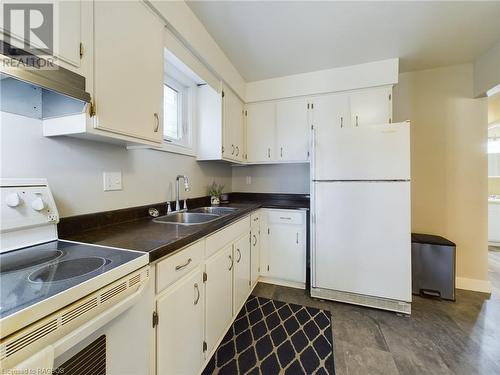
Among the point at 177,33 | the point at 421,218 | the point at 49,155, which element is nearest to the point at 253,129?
the point at 177,33

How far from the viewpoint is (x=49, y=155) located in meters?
0.99

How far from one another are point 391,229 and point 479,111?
5.90 feet

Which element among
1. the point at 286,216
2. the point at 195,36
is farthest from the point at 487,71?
the point at 195,36

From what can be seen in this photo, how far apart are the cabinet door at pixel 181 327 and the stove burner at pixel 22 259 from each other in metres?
0.43

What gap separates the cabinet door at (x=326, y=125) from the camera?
80.1 inches

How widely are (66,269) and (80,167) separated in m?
0.68

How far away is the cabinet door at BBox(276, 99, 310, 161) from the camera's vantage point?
99.8 inches

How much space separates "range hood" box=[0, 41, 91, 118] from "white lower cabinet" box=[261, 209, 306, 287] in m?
1.92

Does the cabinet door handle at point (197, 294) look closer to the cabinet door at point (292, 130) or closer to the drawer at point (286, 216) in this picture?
the drawer at point (286, 216)

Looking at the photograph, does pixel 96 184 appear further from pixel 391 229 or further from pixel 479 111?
pixel 479 111

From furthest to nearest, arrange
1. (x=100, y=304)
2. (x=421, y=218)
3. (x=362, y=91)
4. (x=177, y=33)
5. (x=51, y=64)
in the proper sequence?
(x=421, y=218) < (x=362, y=91) < (x=177, y=33) < (x=51, y=64) < (x=100, y=304)

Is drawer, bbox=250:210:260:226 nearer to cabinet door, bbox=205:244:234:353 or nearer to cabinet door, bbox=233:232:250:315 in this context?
cabinet door, bbox=233:232:250:315

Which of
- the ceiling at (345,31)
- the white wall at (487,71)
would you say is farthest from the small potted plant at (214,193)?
the white wall at (487,71)

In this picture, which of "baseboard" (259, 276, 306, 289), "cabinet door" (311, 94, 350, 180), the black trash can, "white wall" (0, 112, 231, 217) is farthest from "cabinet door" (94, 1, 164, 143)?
the black trash can
